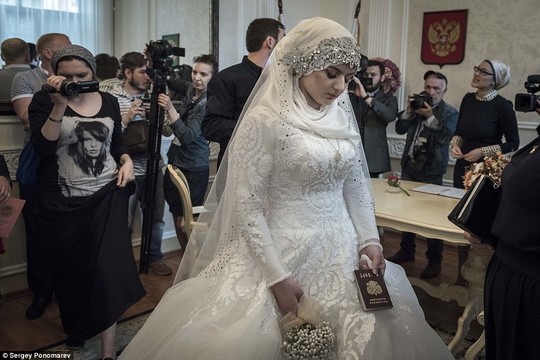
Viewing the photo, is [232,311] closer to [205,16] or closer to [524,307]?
[524,307]

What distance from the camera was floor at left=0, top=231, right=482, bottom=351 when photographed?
2.67 m

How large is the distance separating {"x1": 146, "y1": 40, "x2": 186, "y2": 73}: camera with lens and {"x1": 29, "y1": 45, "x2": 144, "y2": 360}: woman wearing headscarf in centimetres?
66

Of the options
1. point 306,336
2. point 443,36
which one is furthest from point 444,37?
point 306,336

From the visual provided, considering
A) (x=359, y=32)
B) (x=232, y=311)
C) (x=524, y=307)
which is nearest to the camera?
(x=524, y=307)

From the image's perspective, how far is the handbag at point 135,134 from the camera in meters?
3.15

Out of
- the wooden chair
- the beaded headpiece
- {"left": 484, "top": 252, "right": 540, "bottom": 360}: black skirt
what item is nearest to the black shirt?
the wooden chair

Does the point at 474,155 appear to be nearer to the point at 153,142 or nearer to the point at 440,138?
the point at 440,138

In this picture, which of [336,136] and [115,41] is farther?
[115,41]

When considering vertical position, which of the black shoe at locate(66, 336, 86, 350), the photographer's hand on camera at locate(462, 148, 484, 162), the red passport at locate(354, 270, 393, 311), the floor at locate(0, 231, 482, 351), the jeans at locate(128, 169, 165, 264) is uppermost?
the photographer's hand on camera at locate(462, 148, 484, 162)

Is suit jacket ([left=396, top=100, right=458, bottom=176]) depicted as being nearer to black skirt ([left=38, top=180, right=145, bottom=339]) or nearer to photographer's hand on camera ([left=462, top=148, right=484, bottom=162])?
photographer's hand on camera ([left=462, top=148, right=484, bottom=162])

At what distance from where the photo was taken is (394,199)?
2918mm

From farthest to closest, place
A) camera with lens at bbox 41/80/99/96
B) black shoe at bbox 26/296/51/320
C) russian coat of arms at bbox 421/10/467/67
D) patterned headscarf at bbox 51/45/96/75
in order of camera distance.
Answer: russian coat of arms at bbox 421/10/467/67, black shoe at bbox 26/296/51/320, patterned headscarf at bbox 51/45/96/75, camera with lens at bbox 41/80/99/96

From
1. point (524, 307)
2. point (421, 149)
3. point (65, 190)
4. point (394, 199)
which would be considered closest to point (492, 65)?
point (421, 149)

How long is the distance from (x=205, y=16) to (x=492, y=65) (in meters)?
2.39
